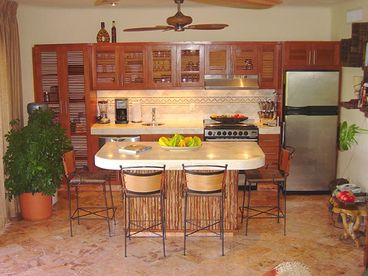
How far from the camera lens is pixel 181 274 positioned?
4527 millimetres

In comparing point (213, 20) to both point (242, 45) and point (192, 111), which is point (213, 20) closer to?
point (242, 45)

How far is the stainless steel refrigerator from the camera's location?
22.4 feet

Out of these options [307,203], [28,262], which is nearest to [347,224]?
[307,203]

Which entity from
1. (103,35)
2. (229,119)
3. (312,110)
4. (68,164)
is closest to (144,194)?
(68,164)

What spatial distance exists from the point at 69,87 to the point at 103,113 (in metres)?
0.71

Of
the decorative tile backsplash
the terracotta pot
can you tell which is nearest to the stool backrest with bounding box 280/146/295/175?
the decorative tile backsplash

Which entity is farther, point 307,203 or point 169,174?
point 307,203

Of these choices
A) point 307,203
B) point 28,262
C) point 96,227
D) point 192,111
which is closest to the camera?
point 28,262

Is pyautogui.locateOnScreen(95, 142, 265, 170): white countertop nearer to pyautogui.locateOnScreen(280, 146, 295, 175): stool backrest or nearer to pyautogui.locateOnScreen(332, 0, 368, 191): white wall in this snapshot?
pyautogui.locateOnScreen(280, 146, 295, 175): stool backrest

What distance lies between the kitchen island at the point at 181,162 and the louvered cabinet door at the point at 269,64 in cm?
185

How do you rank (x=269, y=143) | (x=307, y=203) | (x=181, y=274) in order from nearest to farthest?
(x=181, y=274) → (x=307, y=203) → (x=269, y=143)

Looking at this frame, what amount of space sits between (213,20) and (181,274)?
4.33 metres

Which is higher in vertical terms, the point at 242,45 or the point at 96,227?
the point at 242,45

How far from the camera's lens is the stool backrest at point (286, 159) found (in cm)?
527
